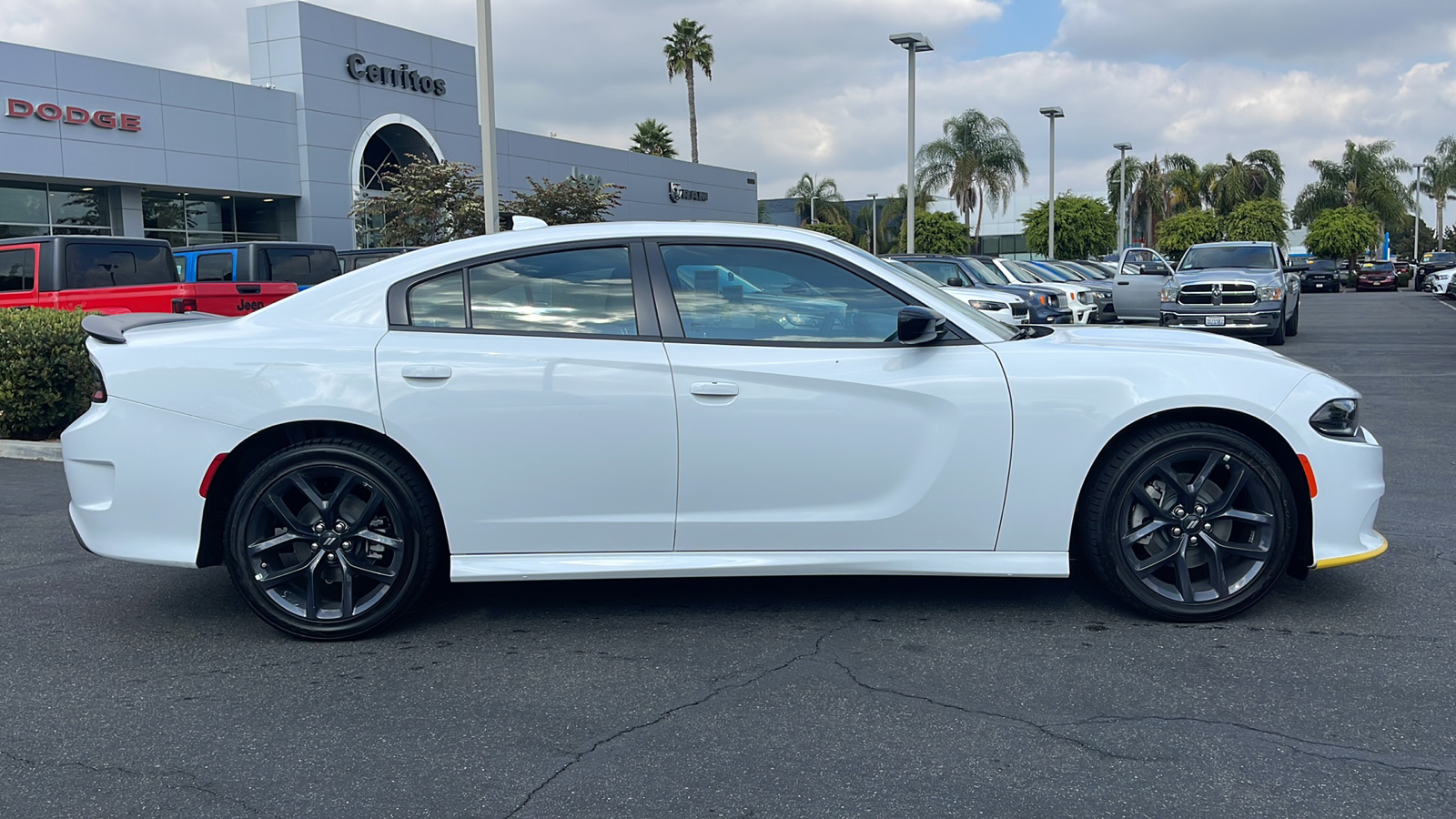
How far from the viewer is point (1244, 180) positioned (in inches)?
2633

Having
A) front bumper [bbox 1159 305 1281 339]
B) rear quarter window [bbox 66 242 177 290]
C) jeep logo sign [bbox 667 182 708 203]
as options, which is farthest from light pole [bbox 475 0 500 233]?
jeep logo sign [bbox 667 182 708 203]

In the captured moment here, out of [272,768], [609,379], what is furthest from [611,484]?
[272,768]

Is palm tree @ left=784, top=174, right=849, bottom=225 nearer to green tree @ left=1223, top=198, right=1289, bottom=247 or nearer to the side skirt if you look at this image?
green tree @ left=1223, top=198, right=1289, bottom=247

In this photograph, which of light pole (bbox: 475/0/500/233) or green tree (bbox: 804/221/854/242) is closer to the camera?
light pole (bbox: 475/0/500/233)

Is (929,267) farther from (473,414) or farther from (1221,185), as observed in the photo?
(1221,185)

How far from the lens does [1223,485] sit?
4355 mm

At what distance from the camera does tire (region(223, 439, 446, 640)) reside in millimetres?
→ 4246

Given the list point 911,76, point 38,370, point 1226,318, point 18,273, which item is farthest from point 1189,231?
point 38,370

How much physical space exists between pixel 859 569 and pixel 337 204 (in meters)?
31.1

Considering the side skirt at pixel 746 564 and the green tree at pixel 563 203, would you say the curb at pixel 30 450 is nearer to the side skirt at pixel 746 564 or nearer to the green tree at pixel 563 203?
the side skirt at pixel 746 564

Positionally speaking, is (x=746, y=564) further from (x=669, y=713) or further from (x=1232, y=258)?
(x=1232, y=258)

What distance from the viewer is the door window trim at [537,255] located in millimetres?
4320

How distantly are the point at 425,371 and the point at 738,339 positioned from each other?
1.14 metres

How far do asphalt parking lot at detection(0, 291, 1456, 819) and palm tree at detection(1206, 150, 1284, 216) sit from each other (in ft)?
221
